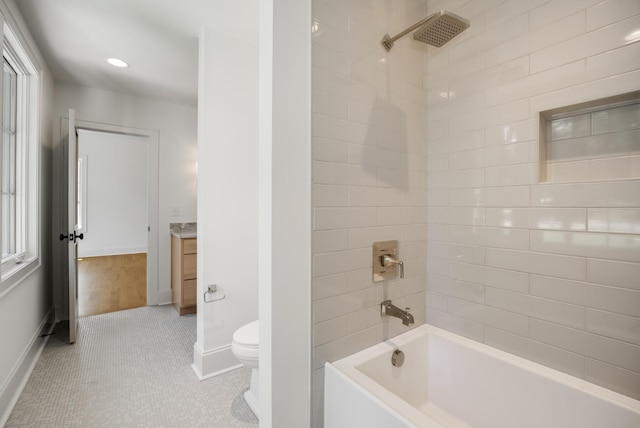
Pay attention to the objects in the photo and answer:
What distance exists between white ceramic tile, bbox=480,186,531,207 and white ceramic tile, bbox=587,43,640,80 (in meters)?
0.45

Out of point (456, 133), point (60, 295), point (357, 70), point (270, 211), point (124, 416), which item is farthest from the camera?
point (60, 295)

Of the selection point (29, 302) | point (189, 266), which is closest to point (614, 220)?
point (189, 266)

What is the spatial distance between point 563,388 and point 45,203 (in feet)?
13.2

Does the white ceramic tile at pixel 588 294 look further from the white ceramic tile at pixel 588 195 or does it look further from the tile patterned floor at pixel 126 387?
the tile patterned floor at pixel 126 387

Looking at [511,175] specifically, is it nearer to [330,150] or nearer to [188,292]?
[330,150]

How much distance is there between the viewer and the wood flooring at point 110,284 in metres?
3.52

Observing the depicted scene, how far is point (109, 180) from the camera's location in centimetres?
630

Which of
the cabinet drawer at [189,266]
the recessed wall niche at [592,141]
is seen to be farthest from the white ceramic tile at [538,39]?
the cabinet drawer at [189,266]

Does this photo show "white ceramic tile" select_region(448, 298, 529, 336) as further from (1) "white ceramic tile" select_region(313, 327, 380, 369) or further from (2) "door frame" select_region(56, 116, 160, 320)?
(2) "door frame" select_region(56, 116, 160, 320)

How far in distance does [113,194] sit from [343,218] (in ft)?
22.8

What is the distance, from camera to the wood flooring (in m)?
3.52

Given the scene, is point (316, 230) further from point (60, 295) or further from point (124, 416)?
point (60, 295)

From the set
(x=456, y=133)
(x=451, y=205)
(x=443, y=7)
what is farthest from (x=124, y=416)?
(x=443, y=7)

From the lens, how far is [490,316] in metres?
1.33
